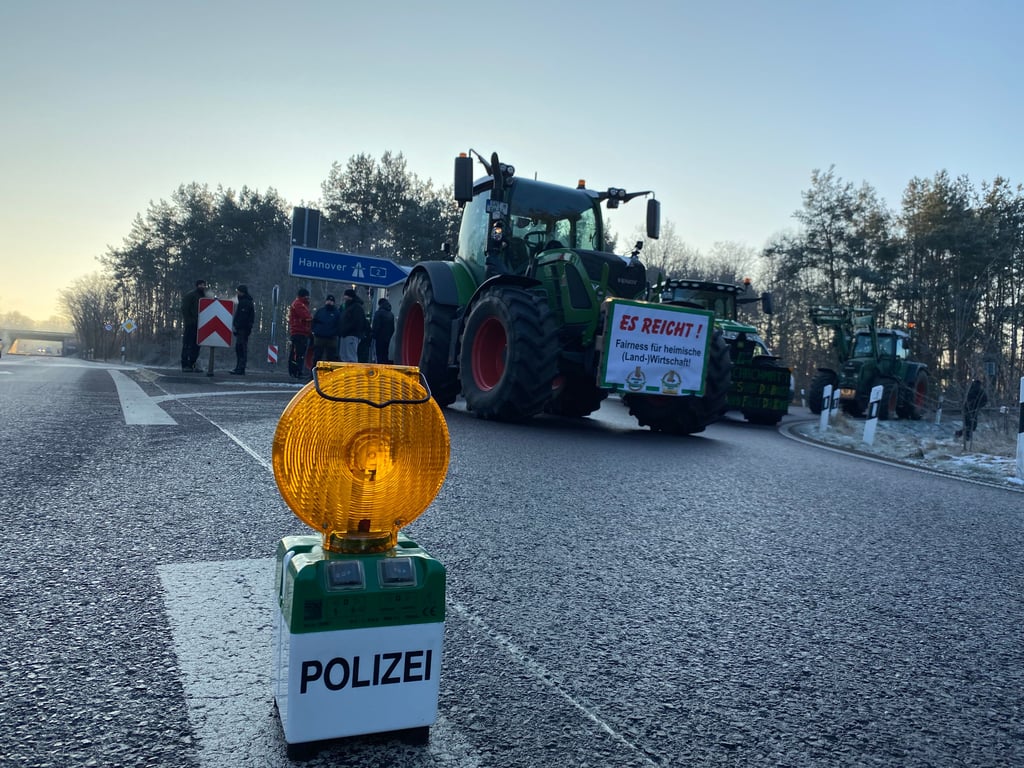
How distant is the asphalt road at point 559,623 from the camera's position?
1.56m

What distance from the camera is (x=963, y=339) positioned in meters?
12.6

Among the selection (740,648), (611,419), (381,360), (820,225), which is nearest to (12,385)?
(381,360)

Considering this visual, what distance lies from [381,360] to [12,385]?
6372mm

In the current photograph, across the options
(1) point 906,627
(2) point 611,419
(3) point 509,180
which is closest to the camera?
(1) point 906,627

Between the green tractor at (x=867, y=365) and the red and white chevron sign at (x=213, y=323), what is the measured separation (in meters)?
13.2

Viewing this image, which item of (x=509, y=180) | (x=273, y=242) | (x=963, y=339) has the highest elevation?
(x=273, y=242)

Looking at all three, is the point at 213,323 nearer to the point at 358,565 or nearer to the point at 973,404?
the point at 973,404

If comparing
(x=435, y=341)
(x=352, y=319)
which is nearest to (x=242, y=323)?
(x=352, y=319)

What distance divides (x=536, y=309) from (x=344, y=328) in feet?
23.1

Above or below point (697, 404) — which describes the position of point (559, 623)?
below

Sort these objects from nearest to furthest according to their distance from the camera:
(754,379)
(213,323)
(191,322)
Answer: (754,379), (213,323), (191,322)

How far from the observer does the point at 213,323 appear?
568 inches

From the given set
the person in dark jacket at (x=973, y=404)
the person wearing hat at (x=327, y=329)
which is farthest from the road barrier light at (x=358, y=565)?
the person wearing hat at (x=327, y=329)

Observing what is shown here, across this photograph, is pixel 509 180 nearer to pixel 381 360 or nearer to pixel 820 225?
pixel 381 360
